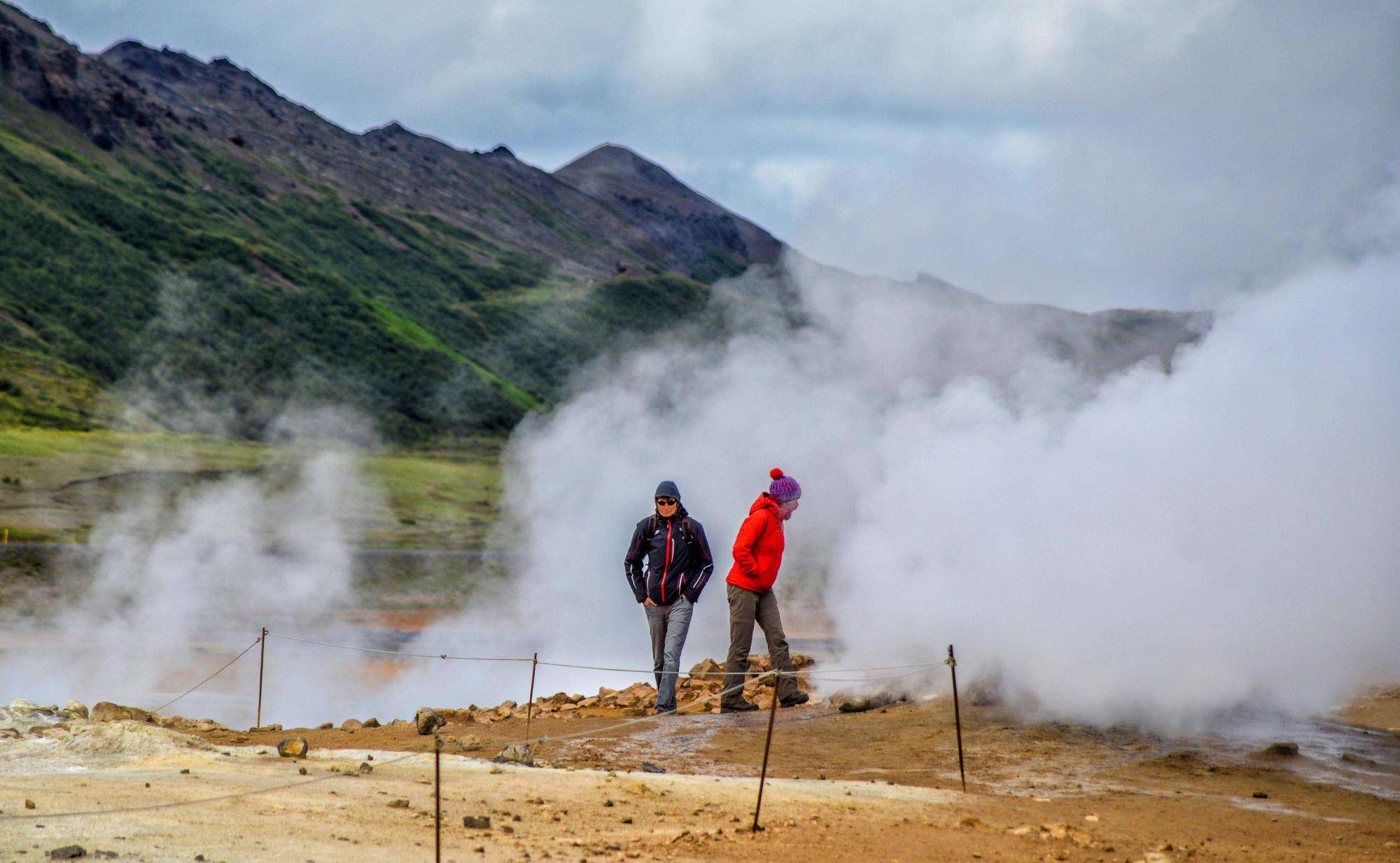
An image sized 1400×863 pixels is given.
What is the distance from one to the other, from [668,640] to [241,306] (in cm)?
6751

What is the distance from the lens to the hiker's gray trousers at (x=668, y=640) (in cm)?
1002

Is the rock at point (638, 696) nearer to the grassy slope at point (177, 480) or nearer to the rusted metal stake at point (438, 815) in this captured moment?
the rusted metal stake at point (438, 815)

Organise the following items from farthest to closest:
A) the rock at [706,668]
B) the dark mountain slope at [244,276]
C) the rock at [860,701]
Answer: the dark mountain slope at [244,276]
the rock at [706,668]
the rock at [860,701]

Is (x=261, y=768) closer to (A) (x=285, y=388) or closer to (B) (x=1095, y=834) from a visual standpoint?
(B) (x=1095, y=834)

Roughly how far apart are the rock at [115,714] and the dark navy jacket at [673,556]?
12.9 ft

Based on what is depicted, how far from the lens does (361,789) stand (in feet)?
22.9

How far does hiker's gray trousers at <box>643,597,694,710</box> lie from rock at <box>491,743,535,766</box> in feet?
6.68

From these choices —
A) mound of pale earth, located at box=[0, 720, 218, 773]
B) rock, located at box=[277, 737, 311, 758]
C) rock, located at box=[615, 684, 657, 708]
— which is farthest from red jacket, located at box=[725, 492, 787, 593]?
mound of pale earth, located at box=[0, 720, 218, 773]

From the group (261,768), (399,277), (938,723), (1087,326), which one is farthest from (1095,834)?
(399,277)

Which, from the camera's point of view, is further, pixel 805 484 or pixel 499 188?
pixel 499 188

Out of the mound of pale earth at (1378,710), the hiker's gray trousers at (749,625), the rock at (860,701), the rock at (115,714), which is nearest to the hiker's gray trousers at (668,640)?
the hiker's gray trousers at (749,625)

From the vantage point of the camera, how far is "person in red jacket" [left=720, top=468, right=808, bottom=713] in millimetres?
9773

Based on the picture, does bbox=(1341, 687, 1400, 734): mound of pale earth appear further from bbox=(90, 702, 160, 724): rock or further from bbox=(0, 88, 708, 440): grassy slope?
bbox=(0, 88, 708, 440): grassy slope

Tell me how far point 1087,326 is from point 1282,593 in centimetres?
1262
